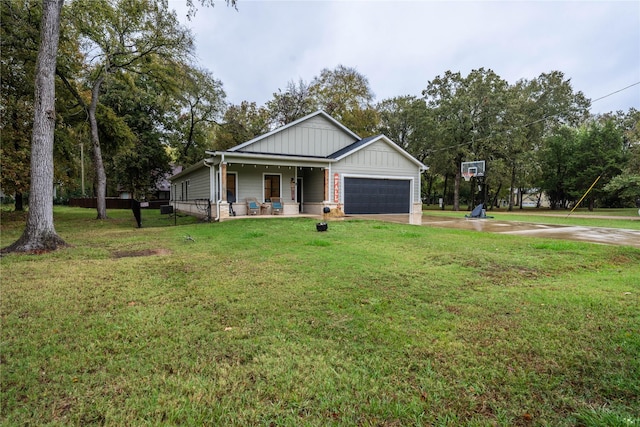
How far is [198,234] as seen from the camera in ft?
31.8

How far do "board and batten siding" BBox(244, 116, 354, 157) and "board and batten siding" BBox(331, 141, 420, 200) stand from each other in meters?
1.92

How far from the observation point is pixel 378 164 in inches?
655

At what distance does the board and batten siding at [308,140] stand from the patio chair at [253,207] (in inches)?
98.5

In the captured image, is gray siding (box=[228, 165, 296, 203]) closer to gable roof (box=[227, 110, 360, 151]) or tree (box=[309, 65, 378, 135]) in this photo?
gable roof (box=[227, 110, 360, 151])

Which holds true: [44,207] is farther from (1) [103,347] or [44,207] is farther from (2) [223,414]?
(2) [223,414]

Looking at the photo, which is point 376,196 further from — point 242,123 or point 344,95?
point 242,123

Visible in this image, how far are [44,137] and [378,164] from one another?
43.7ft

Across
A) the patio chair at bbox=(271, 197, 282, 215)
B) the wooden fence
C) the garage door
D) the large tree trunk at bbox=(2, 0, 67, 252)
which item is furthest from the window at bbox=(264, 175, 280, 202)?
the wooden fence

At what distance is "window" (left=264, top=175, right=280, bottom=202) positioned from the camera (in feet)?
54.2

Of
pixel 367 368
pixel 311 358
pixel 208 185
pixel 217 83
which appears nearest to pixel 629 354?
pixel 367 368

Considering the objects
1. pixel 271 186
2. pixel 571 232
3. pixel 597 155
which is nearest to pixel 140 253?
pixel 271 186

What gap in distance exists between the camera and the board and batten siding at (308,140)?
1583 cm

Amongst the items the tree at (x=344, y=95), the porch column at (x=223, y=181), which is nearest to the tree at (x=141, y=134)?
the tree at (x=344, y=95)

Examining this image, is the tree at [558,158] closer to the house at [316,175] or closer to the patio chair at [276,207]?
the house at [316,175]
